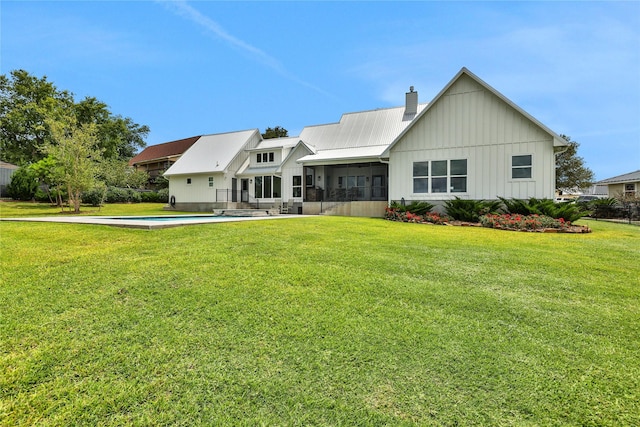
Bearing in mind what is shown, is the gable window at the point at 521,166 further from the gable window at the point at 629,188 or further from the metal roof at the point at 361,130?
the gable window at the point at 629,188

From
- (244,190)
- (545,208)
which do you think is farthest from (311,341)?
(244,190)

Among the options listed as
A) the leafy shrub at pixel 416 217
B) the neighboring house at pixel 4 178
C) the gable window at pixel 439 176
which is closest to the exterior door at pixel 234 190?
the leafy shrub at pixel 416 217

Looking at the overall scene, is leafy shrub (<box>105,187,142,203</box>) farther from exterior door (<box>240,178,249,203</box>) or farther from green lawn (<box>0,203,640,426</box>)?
green lawn (<box>0,203,640,426</box>)

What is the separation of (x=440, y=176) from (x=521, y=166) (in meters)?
3.47

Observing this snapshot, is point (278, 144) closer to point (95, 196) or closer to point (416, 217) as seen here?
point (95, 196)

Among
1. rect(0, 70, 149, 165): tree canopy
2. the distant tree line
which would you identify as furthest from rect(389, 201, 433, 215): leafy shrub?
rect(0, 70, 149, 165): tree canopy

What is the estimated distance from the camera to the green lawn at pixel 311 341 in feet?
7.04

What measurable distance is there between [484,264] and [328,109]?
2733 centimetres

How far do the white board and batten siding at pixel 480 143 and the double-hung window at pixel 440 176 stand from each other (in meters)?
0.22

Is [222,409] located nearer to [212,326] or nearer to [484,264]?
[212,326]

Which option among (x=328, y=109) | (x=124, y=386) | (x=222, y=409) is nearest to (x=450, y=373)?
(x=222, y=409)

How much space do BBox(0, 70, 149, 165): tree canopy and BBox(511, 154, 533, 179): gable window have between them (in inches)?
1470

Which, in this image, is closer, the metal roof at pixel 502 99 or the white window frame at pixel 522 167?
the metal roof at pixel 502 99

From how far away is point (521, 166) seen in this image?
13.9m
